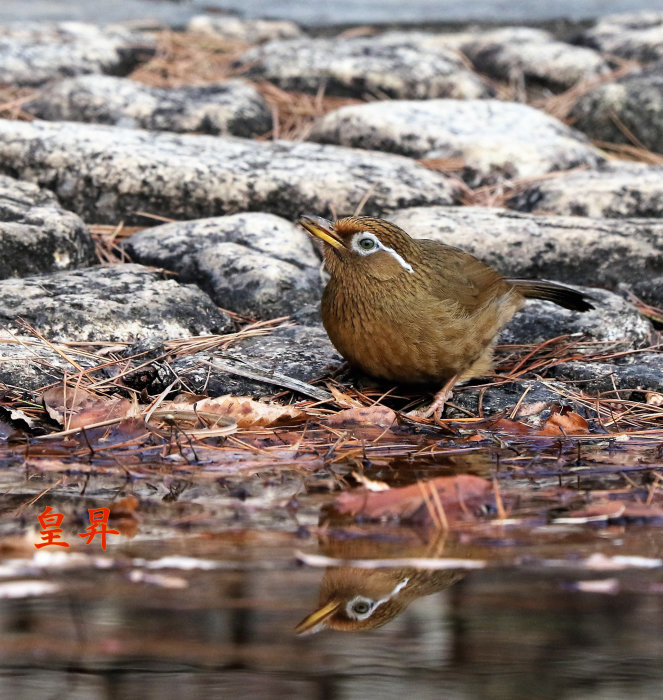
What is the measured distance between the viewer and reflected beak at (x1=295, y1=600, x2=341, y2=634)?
205 cm

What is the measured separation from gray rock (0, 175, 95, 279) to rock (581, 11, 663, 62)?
744 cm

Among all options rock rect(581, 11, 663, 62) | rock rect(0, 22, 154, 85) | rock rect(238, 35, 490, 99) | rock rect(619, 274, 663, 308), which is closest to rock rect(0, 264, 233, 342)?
rock rect(619, 274, 663, 308)

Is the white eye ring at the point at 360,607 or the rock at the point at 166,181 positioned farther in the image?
the rock at the point at 166,181

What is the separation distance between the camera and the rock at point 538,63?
32.9 ft

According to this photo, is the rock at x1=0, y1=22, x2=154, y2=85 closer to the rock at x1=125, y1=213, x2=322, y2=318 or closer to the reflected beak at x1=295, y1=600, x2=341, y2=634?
the rock at x1=125, y1=213, x2=322, y2=318

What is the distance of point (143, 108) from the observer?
303 inches

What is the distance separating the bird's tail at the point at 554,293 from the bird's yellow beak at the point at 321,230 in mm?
1035

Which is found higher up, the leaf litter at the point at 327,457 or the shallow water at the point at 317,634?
the shallow water at the point at 317,634

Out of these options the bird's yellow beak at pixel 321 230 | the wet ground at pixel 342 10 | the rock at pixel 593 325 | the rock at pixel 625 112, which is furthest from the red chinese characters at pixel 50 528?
the wet ground at pixel 342 10

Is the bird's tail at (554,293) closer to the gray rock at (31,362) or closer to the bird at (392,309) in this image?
the bird at (392,309)

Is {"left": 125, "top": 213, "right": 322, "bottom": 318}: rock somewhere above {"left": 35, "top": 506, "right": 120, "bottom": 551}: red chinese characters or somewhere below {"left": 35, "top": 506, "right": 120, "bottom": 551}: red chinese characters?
below

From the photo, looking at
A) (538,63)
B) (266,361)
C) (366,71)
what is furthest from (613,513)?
(538,63)

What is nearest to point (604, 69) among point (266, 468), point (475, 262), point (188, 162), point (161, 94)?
point (161, 94)

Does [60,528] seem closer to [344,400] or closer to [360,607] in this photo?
[360,607]
